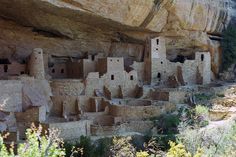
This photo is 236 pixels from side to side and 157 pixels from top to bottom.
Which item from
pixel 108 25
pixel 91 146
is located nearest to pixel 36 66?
pixel 108 25

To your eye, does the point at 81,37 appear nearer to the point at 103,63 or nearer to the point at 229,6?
the point at 103,63

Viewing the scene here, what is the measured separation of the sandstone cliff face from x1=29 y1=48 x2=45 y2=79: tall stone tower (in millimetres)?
1597

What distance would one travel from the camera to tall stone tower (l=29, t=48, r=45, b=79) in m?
16.8

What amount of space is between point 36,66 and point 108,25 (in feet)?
12.0

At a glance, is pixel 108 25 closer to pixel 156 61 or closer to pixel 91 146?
pixel 156 61

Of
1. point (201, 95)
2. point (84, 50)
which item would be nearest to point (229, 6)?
point (201, 95)

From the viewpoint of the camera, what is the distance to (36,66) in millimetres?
16906

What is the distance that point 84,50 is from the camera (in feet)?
68.4

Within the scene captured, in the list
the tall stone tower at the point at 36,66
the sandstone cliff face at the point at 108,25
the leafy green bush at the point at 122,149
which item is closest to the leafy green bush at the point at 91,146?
the leafy green bush at the point at 122,149

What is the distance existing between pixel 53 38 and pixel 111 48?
8.85ft

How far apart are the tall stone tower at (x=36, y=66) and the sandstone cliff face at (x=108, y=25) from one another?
1597 millimetres

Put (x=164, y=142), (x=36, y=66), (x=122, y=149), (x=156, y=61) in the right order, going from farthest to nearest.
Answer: (x=156, y=61)
(x=36, y=66)
(x=164, y=142)
(x=122, y=149)

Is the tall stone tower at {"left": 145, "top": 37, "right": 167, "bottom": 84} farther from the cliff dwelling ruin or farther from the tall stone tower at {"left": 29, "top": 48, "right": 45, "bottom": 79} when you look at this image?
the tall stone tower at {"left": 29, "top": 48, "right": 45, "bottom": 79}

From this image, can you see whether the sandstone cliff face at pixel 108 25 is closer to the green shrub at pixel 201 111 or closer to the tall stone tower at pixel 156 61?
the tall stone tower at pixel 156 61
